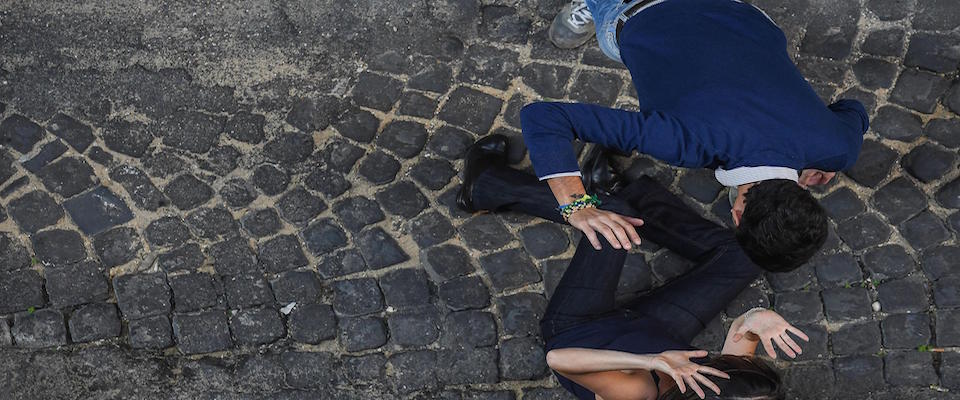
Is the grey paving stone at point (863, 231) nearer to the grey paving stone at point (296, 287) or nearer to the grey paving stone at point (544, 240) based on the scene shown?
the grey paving stone at point (544, 240)

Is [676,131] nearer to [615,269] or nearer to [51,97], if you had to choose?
[615,269]

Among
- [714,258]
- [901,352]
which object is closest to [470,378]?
[714,258]

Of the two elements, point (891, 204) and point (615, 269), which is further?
point (891, 204)

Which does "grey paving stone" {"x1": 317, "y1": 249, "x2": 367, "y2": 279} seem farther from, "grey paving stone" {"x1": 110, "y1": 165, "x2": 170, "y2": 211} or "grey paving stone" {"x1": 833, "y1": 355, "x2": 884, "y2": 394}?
"grey paving stone" {"x1": 833, "y1": 355, "x2": 884, "y2": 394}

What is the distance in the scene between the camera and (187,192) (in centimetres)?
521

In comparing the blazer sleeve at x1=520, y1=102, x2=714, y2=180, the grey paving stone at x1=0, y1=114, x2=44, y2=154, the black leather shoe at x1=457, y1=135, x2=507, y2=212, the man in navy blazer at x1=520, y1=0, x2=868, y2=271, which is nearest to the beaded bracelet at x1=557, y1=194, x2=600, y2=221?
the man in navy blazer at x1=520, y1=0, x2=868, y2=271

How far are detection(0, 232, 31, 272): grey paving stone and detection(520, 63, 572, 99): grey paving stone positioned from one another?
2.84m

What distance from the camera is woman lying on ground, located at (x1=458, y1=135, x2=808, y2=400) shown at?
4.17m

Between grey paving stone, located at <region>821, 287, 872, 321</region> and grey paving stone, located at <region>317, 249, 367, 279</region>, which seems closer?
grey paving stone, located at <region>821, 287, 872, 321</region>

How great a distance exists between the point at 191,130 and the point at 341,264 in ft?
3.72

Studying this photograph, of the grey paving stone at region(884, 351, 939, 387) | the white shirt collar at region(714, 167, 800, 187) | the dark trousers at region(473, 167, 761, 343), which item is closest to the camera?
the white shirt collar at region(714, 167, 800, 187)

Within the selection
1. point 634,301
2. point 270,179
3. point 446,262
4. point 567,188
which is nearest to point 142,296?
point 270,179

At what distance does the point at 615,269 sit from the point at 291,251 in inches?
67.5

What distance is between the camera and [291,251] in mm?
5145
